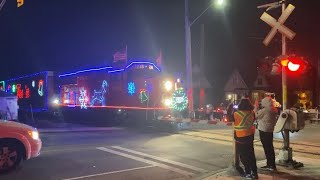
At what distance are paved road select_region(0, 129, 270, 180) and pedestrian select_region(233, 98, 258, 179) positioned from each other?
153 cm

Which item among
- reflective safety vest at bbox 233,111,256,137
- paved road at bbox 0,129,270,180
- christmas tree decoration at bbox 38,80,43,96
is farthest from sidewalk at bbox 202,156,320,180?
christmas tree decoration at bbox 38,80,43,96

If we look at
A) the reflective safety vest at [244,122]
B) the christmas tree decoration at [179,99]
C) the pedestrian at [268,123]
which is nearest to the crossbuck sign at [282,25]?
the pedestrian at [268,123]

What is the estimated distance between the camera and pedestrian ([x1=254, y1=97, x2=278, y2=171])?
9.67m

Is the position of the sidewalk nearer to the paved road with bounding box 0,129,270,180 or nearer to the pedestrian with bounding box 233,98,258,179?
the pedestrian with bounding box 233,98,258,179

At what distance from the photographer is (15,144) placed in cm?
1027

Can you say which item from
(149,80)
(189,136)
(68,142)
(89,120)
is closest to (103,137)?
(68,142)

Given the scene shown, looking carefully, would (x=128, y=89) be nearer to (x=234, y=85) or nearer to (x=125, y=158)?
(x=125, y=158)

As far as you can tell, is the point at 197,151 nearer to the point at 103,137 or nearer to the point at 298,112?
the point at 298,112

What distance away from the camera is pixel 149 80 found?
24.0 metres

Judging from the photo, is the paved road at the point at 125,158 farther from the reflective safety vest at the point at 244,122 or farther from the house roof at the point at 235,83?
the house roof at the point at 235,83

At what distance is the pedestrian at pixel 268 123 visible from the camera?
31.7ft

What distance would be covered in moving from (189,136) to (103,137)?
3596 millimetres

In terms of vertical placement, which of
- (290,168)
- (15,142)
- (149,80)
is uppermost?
(149,80)

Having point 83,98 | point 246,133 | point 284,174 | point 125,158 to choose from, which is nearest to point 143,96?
point 83,98
